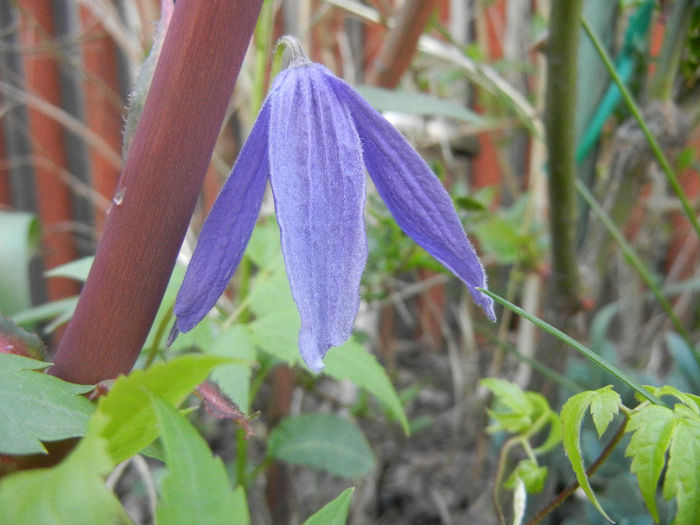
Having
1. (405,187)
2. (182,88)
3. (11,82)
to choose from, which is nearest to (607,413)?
(405,187)

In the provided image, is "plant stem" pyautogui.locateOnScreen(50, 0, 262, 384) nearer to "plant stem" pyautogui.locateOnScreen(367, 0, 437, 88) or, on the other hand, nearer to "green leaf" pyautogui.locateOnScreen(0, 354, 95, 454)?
"green leaf" pyautogui.locateOnScreen(0, 354, 95, 454)

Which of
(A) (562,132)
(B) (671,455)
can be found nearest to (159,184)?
(B) (671,455)

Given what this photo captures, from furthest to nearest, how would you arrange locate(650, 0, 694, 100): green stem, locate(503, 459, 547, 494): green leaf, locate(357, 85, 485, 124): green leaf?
locate(650, 0, 694, 100): green stem
locate(357, 85, 485, 124): green leaf
locate(503, 459, 547, 494): green leaf

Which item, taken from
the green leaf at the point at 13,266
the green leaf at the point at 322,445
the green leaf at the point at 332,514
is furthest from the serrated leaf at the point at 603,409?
the green leaf at the point at 13,266

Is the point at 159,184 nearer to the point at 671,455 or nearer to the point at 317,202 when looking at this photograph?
the point at 317,202

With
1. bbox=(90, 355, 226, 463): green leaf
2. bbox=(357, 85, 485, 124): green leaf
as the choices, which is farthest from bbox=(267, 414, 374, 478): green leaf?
bbox=(90, 355, 226, 463): green leaf

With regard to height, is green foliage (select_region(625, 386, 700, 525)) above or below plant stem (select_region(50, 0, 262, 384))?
below

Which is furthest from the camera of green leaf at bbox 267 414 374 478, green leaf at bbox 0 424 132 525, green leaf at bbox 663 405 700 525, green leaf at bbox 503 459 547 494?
green leaf at bbox 267 414 374 478

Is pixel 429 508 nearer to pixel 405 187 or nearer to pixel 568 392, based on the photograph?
pixel 568 392

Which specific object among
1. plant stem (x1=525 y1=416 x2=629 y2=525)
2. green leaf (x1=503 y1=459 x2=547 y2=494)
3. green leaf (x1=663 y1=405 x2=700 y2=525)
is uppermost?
green leaf (x1=663 y1=405 x2=700 y2=525)
